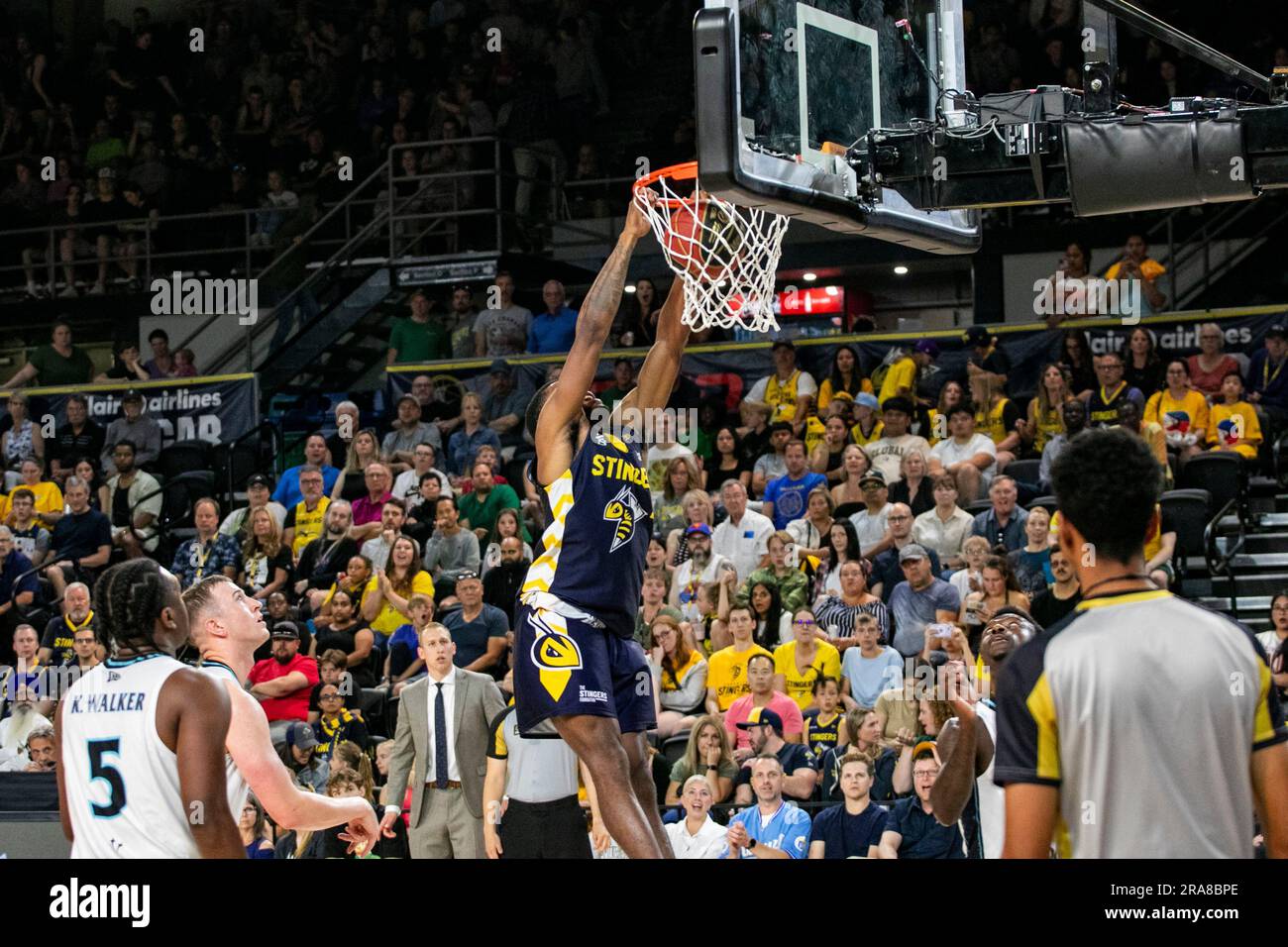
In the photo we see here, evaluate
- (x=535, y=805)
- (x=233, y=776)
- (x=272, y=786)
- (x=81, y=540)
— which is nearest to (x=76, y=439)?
(x=81, y=540)

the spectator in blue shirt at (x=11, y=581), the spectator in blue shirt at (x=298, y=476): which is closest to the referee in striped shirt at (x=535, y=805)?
the spectator in blue shirt at (x=298, y=476)

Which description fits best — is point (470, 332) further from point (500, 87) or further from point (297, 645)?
point (297, 645)

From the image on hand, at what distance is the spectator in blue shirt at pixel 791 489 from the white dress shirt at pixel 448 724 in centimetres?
340

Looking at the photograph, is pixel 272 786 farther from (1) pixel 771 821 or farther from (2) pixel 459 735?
(2) pixel 459 735

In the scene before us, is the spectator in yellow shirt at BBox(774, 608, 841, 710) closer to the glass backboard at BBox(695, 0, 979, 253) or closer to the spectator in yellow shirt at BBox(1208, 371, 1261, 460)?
the spectator in yellow shirt at BBox(1208, 371, 1261, 460)

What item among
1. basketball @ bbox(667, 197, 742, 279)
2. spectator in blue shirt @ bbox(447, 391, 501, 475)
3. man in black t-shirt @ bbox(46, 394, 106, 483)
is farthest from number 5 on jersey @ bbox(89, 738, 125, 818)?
man in black t-shirt @ bbox(46, 394, 106, 483)

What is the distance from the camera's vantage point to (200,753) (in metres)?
4.23

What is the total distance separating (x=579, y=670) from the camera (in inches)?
223

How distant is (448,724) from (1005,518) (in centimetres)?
376

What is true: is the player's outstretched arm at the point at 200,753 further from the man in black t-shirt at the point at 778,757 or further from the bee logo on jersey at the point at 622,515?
the man in black t-shirt at the point at 778,757

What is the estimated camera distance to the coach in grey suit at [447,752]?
8.89m

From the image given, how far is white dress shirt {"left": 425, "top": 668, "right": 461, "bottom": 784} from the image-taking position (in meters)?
8.94

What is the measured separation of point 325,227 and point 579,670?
13.9m
